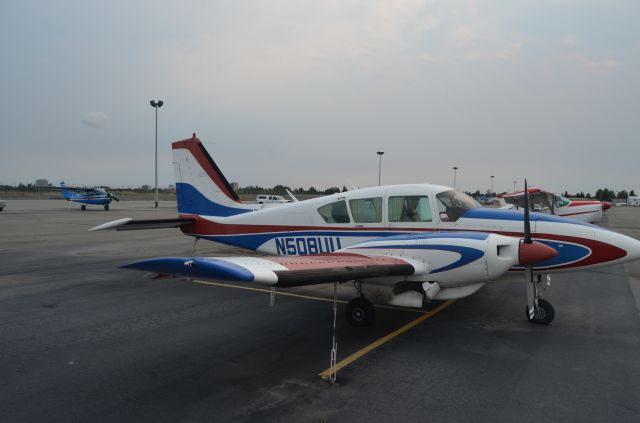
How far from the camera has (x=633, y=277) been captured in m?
12.2

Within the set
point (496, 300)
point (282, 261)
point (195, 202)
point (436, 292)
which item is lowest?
point (496, 300)

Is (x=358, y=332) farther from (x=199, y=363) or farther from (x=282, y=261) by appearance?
(x=199, y=363)

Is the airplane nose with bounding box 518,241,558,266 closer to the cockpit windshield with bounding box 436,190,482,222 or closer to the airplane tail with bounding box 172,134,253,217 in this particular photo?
the cockpit windshield with bounding box 436,190,482,222

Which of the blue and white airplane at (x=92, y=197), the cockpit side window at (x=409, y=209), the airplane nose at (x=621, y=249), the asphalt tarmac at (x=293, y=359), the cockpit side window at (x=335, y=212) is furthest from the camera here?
the blue and white airplane at (x=92, y=197)

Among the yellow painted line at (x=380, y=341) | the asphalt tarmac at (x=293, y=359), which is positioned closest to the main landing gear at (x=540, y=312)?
the asphalt tarmac at (x=293, y=359)

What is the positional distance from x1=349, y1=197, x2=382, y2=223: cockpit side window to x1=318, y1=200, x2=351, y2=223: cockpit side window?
0.59ft

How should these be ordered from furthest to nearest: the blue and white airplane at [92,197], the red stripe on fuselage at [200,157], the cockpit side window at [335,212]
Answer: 1. the blue and white airplane at [92,197]
2. the red stripe on fuselage at [200,157]
3. the cockpit side window at [335,212]

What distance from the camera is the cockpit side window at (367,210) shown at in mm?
8523

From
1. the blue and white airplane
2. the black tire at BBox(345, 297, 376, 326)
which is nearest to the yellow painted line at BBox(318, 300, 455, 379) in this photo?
the black tire at BBox(345, 297, 376, 326)

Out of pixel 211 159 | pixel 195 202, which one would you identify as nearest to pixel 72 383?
pixel 195 202

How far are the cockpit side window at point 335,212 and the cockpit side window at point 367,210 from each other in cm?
18

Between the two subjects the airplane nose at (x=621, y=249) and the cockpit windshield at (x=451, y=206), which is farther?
the cockpit windshield at (x=451, y=206)

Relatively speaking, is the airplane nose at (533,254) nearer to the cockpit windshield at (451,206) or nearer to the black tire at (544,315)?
the black tire at (544,315)

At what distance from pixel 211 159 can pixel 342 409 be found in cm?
914
